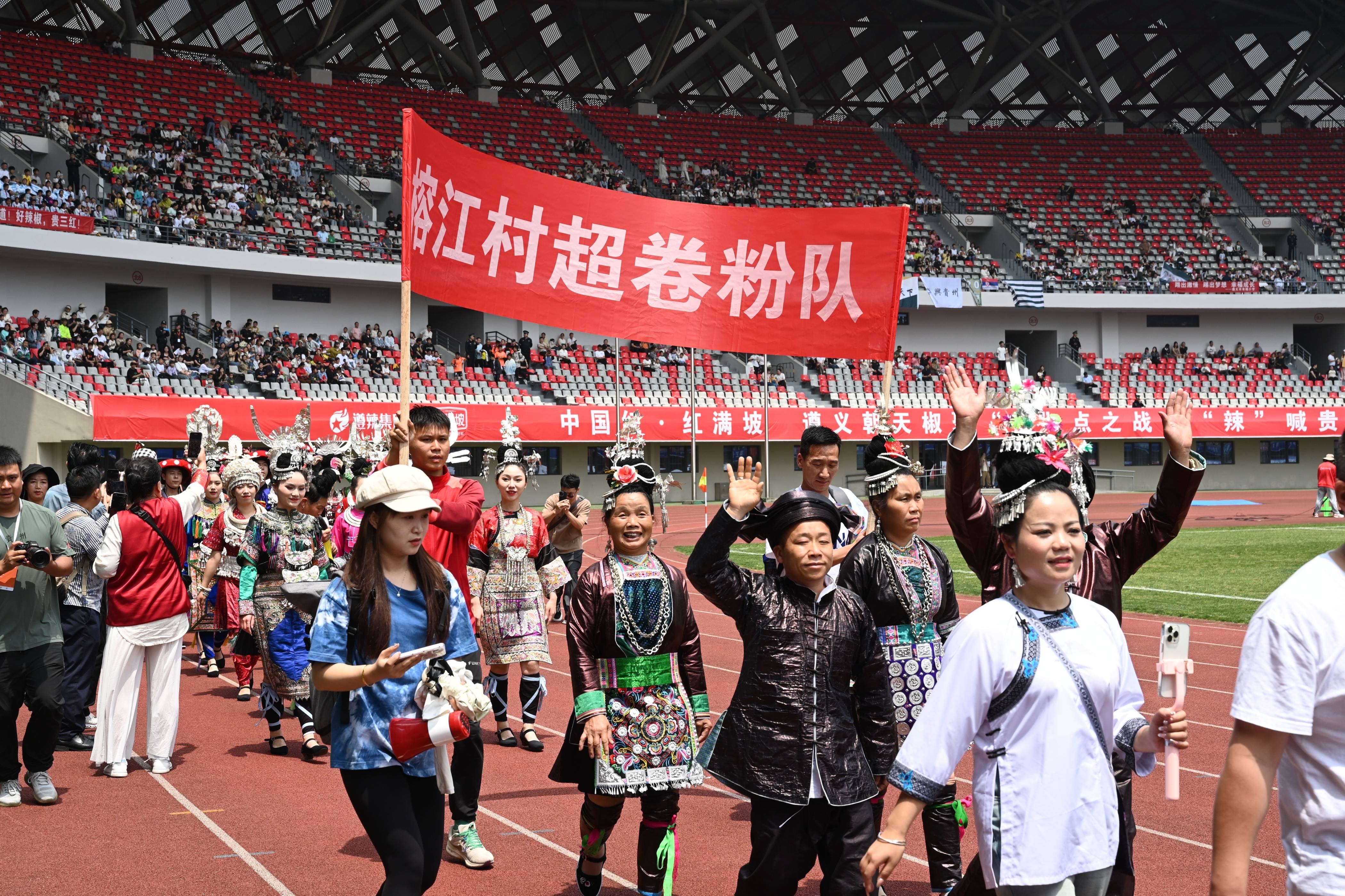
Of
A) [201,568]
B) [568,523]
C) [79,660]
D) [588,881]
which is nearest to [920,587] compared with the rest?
[588,881]

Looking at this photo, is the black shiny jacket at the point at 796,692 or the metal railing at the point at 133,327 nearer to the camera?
the black shiny jacket at the point at 796,692

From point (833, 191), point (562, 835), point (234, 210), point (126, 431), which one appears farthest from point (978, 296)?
point (562, 835)

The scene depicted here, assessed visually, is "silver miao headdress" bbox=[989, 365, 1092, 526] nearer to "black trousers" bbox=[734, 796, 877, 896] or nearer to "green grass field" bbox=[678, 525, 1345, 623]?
"black trousers" bbox=[734, 796, 877, 896]

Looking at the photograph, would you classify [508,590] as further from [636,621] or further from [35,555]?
[636,621]

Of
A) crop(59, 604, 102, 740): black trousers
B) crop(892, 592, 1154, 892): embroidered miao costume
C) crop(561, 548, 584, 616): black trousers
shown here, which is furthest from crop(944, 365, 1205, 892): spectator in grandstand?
crop(561, 548, 584, 616): black trousers

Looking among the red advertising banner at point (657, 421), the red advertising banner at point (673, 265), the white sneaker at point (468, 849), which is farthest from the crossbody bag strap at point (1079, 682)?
the red advertising banner at point (657, 421)

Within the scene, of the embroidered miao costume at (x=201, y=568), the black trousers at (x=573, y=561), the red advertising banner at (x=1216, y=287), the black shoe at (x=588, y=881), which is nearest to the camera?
the black shoe at (x=588, y=881)

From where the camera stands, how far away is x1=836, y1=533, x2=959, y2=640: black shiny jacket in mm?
5273

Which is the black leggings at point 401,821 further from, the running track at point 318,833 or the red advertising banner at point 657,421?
the red advertising banner at point 657,421

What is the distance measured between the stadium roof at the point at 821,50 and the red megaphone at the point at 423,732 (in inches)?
1709

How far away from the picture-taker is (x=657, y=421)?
38906mm

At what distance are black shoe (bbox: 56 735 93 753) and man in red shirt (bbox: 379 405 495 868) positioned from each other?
13.4 feet

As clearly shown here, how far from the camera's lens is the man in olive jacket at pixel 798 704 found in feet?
14.0

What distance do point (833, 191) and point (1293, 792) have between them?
50198mm
